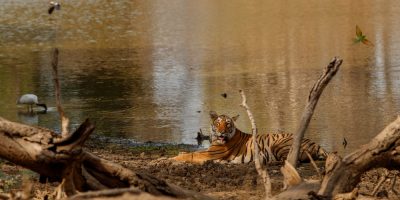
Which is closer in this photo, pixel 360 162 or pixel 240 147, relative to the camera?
pixel 360 162

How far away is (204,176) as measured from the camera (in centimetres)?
791

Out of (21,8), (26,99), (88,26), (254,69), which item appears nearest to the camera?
(26,99)

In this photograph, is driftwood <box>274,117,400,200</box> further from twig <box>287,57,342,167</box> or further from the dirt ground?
the dirt ground

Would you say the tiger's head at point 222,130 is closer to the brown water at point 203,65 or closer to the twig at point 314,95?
the brown water at point 203,65

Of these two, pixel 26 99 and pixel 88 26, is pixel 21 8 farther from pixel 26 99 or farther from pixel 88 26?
pixel 26 99

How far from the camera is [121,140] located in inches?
447

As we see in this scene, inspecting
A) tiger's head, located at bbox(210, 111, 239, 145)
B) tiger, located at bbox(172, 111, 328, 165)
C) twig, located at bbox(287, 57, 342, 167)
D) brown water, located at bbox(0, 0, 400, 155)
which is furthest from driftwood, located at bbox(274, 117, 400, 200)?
brown water, located at bbox(0, 0, 400, 155)

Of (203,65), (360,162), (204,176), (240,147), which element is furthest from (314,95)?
(203,65)

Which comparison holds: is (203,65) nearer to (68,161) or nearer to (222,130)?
(222,130)

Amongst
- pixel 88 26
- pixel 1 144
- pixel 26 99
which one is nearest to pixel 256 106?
pixel 26 99

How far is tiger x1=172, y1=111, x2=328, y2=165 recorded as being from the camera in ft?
30.8

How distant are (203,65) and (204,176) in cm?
994

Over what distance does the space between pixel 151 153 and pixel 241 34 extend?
12.7m

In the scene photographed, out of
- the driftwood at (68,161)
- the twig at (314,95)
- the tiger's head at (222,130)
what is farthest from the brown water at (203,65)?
the driftwood at (68,161)
